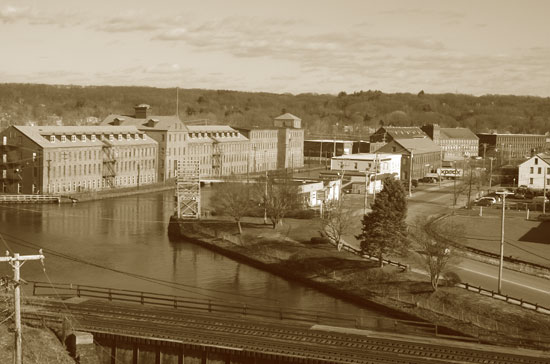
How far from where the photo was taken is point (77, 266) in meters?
29.2

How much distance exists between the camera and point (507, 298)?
22.9 meters

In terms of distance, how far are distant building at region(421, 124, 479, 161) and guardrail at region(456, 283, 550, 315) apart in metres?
66.5

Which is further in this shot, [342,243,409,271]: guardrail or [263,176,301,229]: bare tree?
[263,176,301,229]: bare tree

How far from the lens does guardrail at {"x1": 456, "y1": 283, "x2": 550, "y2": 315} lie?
72.3 feet

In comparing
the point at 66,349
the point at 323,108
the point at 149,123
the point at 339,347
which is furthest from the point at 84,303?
the point at 323,108

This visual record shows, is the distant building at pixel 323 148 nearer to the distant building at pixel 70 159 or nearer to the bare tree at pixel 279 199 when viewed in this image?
the distant building at pixel 70 159

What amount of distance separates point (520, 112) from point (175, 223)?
125 metres

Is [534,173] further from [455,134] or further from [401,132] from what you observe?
[455,134]

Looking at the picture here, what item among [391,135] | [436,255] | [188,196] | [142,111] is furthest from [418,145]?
[436,255]

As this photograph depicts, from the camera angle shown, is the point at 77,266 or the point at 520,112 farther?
the point at 520,112

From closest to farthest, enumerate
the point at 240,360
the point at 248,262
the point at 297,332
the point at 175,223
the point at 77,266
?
the point at 240,360
the point at 297,332
the point at 77,266
the point at 248,262
the point at 175,223

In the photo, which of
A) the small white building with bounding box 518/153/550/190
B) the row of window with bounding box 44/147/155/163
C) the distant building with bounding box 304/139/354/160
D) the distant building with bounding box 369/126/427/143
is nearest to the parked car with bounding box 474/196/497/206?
the small white building with bounding box 518/153/550/190

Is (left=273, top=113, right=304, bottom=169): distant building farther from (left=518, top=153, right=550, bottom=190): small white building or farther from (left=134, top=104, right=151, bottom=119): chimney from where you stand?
(left=518, top=153, right=550, bottom=190): small white building

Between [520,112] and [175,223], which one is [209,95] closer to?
[520,112]
